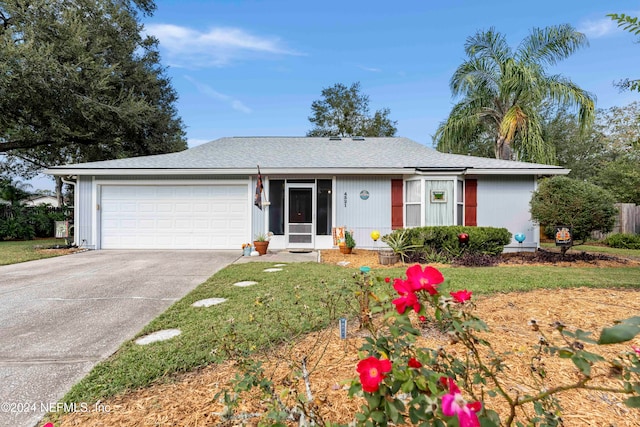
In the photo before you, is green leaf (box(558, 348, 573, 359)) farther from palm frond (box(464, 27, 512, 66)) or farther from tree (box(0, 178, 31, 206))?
tree (box(0, 178, 31, 206))

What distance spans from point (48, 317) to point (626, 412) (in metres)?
5.20

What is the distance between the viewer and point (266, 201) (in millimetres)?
9109

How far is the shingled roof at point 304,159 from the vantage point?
29.5 ft

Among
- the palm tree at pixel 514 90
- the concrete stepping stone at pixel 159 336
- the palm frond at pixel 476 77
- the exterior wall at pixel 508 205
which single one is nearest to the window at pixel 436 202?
the exterior wall at pixel 508 205

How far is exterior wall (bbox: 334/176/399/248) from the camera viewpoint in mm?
9250

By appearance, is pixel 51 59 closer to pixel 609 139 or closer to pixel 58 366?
pixel 58 366

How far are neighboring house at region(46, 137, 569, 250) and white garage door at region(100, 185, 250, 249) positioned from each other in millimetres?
31

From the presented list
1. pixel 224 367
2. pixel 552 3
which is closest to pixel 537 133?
pixel 552 3

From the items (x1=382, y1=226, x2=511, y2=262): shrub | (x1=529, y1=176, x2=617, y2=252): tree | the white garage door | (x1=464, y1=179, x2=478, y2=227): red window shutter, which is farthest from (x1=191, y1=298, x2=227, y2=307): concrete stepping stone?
Answer: (x1=464, y1=179, x2=478, y2=227): red window shutter

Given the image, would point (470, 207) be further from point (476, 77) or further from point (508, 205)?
point (476, 77)

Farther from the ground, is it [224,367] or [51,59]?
[51,59]

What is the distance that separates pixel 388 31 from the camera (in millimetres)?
14562

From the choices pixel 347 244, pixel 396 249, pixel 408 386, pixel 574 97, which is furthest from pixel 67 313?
pixel 574 97

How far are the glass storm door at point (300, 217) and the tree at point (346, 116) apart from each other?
1570 cm
